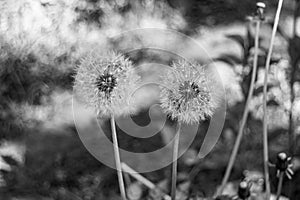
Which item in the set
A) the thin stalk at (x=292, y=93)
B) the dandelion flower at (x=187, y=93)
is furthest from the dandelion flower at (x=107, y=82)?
the thin stalk at (x=292, y=93)

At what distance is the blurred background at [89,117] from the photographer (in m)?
0.89

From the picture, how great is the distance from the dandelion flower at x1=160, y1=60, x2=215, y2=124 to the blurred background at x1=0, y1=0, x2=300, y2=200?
0.43ft

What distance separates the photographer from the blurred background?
0.89 m

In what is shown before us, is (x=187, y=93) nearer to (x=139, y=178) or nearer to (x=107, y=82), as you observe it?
(x=107, y=82)

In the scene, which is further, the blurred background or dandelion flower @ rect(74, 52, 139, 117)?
the blurred background

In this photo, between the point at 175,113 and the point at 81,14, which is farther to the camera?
the point at 81,14

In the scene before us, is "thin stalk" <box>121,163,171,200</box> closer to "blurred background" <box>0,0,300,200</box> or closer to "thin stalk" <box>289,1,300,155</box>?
"blurred background" <box>0,0,300,200</box>

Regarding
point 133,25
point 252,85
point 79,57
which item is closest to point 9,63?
point 79,57

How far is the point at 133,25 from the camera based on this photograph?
91 cm

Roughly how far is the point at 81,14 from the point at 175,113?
0.98 ft

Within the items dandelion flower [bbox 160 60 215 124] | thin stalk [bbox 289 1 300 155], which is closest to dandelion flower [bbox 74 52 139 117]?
dandelion flower [bbox 160 60 215 124]

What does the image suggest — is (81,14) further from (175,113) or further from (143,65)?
(175,113)

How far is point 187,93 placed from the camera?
0.73 meters

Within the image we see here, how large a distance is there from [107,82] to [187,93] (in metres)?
0.13
